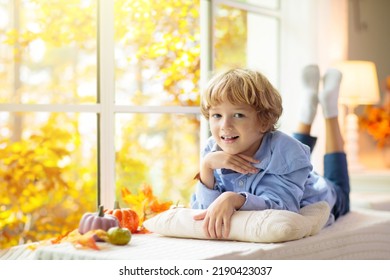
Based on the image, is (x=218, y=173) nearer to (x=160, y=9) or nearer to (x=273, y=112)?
(x=273, y=112)

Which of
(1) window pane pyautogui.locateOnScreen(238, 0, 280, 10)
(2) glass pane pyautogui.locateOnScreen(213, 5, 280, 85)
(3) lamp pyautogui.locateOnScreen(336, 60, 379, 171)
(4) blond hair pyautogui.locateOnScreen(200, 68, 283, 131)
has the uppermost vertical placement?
(1) window pane pyautogui.locateOnScreen(238, 0, 280, 10)

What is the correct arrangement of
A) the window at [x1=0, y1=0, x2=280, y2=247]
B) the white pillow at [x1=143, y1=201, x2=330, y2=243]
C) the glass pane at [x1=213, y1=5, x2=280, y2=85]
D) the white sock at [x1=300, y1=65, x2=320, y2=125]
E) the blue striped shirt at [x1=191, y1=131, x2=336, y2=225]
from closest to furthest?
the white pillow at [x1=143, y1=201, x2=330, y2=243], the blue striped shirt at [x1=191, y1=131, x2=336, y2=225], the window at [x1=0, y1=0, x2=280, y2=247], the white sock at [x1=300, y1=65, x2=320, y2=125], the glass pane at [x1=213, y1=5, x2=280, y2=85]

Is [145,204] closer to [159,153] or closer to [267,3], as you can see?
[159,153]

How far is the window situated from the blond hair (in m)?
0.45

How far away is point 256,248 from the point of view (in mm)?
1459

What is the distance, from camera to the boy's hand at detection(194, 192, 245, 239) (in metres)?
1.54

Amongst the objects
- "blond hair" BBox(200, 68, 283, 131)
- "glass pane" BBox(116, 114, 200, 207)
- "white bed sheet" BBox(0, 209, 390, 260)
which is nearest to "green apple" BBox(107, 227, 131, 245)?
"white bed sheet" BBox(0, 209, 390, 260)

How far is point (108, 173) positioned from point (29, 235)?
33cm

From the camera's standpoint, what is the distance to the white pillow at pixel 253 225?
1500 mm

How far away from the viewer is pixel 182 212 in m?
1.61

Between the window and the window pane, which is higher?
the window pane

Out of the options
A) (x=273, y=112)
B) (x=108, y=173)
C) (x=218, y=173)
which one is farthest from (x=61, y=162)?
(x=273, y=112)

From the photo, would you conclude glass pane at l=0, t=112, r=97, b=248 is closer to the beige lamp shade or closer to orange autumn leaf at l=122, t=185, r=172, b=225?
orange autumn leaf at l=122, t=185, r=172, b=225

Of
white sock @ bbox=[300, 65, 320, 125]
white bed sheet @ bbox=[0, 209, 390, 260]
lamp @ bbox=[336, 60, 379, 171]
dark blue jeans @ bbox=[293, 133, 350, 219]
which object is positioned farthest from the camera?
lamp @ bbox=[336, 60, 379, 171]
